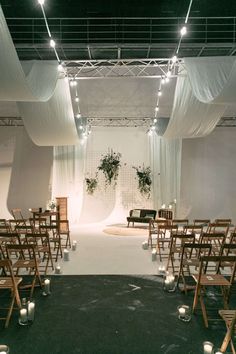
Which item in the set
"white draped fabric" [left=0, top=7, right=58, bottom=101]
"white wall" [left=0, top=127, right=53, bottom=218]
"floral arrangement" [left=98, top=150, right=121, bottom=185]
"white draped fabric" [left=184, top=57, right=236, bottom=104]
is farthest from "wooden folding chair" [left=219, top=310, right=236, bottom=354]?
"white wall" [left=0, top=127, right=53, bottom=218]

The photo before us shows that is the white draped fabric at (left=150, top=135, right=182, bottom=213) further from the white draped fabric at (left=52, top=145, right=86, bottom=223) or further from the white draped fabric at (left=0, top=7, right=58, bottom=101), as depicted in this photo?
the white draped fabric at (left=0, top=7, right=58, bottom=101)

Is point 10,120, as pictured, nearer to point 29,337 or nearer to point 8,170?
point 8,170

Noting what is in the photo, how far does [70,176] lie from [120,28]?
7264 millimetres

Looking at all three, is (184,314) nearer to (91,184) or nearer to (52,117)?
(52,117)

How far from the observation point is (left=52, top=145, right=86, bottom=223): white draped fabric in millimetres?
12906

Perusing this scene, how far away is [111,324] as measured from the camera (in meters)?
3.67

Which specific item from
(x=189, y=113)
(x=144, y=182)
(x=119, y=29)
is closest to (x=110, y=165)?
(x=144, y=182)

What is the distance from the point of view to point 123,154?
13305 millimetres

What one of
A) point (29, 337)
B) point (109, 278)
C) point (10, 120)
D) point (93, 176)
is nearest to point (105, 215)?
point (93, 176)

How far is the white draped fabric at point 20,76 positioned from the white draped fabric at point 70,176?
22.4ft

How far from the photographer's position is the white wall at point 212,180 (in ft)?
44.1

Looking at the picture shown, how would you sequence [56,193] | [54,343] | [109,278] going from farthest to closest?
1. [56,193]
2. [109,278]
3. [54,343]

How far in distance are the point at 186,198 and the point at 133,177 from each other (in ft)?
8.56

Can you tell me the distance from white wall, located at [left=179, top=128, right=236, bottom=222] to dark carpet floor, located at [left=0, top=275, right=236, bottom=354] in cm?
896
